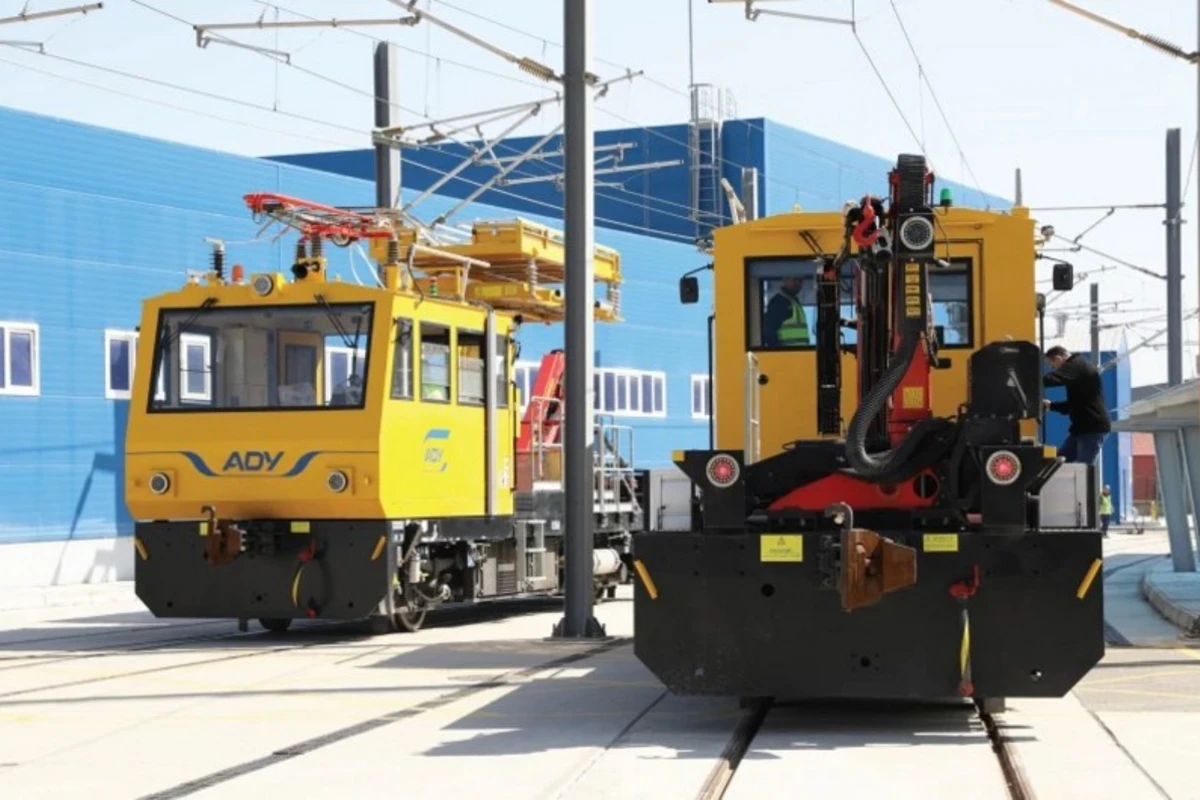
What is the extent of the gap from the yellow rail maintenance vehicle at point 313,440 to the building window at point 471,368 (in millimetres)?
20

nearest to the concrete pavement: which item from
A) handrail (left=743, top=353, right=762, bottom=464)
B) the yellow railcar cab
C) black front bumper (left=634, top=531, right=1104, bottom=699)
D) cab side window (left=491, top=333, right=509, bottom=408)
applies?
black front bumper (left=634, top=531, right=1104, bottom=699)

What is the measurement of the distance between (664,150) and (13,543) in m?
37.1

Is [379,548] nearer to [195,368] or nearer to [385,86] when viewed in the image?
[195,368]

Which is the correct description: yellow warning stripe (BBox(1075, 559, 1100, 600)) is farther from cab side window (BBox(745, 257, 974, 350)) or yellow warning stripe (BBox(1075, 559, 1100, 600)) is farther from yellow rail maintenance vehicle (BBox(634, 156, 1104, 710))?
cab side window (BBox(745, 257, 974, 350))

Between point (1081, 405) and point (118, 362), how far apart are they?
17.2m

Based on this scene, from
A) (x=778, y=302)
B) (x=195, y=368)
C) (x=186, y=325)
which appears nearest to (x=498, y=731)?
(x=778, y=302)

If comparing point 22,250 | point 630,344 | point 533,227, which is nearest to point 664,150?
point 630,344

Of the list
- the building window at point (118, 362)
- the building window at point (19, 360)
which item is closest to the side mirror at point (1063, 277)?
the building window at point (19, 360)

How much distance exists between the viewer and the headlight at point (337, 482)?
18125 mm

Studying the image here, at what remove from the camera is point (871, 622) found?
453 inches

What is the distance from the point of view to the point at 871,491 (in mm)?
12109

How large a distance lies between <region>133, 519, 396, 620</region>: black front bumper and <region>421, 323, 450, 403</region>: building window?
161 centimetres

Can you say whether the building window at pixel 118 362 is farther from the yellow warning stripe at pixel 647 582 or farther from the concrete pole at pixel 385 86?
the yellow warning stripe at pixel 647 582

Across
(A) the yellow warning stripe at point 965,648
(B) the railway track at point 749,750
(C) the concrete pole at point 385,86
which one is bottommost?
(B) the railway track at point 749,750
